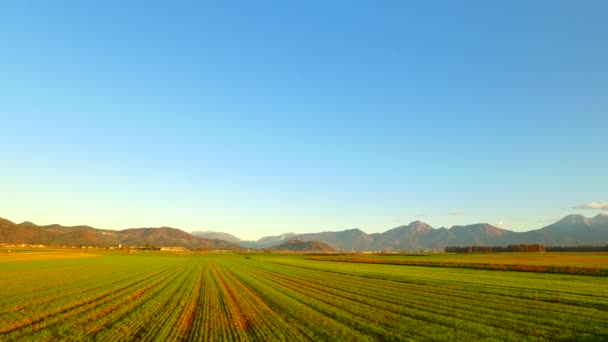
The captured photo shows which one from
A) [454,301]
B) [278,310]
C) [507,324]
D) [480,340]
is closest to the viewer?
[480,340]

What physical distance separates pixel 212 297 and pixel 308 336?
45.2 feet

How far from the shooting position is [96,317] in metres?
18.3

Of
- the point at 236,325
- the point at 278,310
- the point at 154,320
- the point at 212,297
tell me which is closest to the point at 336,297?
the point at 278,310

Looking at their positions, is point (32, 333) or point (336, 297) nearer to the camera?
point (32, 333)

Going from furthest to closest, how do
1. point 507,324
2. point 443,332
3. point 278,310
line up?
point 278,310 < point 507,324 < point 443,332

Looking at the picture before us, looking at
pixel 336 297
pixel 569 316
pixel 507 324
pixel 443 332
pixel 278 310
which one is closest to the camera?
pixel 443 332

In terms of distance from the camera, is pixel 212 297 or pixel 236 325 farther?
pixel 212 297

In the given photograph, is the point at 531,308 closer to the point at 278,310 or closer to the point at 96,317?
the point at 278,310

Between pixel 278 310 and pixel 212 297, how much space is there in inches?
303

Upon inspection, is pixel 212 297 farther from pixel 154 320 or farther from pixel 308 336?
pixel 308 336

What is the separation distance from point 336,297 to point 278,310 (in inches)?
253

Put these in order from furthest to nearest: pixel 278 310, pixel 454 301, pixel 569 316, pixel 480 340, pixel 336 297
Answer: pixel 336 297
pixel 454 301
pixel 278 310
pixel 569 316
pixel 480 340

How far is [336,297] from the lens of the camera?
26594 millimetres

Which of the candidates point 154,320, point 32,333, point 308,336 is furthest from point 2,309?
point 308,336
